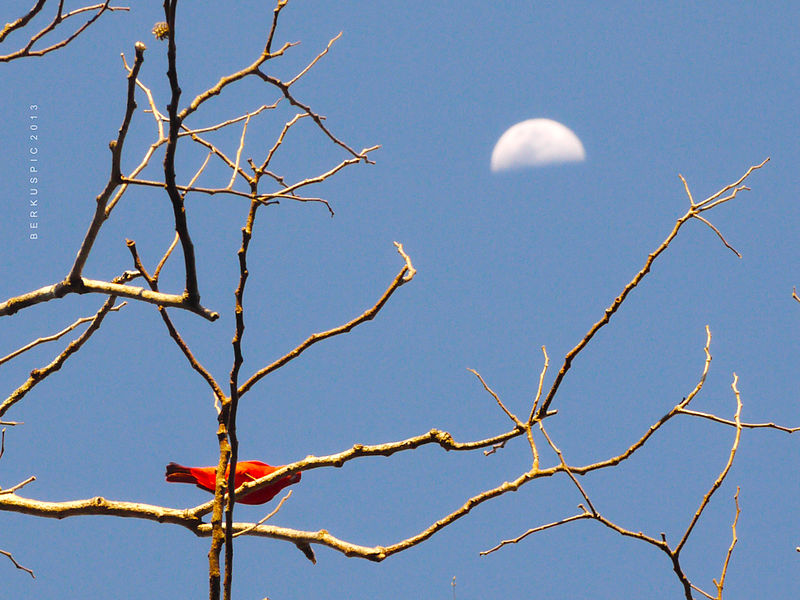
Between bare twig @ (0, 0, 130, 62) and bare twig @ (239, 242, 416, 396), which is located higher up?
bare twig @ (0, 0, 130, 62)

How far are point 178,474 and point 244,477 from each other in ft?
0.85

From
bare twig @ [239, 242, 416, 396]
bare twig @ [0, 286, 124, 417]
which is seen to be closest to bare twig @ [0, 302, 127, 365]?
bare twig @ [0, 286, 124, 417]

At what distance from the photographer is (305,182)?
238 centimetres

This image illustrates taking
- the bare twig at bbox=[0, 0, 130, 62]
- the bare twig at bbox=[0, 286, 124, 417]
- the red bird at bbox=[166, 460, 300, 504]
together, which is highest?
the bare twig at bbox=[0, 0, 130, 62]

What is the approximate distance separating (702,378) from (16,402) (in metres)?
2.16

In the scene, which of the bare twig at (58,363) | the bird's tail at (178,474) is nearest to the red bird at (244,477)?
the bird's tail at (178,474)

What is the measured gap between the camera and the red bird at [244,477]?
229 cm

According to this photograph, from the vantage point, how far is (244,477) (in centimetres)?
235

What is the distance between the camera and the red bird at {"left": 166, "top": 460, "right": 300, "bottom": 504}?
229 centimetres

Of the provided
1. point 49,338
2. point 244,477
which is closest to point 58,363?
point 49,338

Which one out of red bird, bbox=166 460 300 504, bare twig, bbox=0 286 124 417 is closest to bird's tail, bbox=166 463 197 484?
red bird, bbox=166 460 300 504

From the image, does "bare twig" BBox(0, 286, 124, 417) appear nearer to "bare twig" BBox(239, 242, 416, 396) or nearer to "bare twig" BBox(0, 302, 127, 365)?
"bare twig" BBox(0, 302, 127, 365)

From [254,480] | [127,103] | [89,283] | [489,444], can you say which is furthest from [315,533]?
[127,103]

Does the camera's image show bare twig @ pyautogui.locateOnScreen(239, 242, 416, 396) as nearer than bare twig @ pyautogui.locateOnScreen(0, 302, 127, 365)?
Yes
